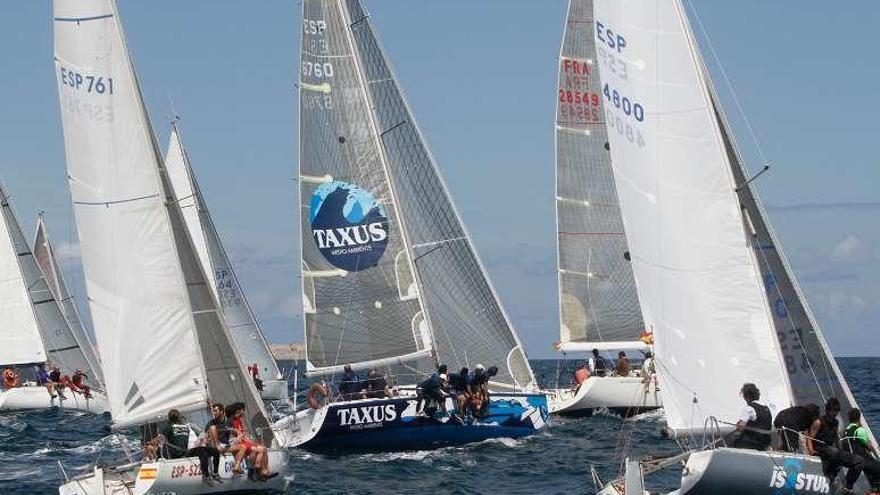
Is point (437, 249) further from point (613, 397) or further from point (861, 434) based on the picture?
point (861, 434)

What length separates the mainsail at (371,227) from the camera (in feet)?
103

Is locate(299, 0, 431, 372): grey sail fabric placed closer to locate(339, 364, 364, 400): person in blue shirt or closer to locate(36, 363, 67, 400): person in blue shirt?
locate(339, 364, 364, 400): person in blue shirt

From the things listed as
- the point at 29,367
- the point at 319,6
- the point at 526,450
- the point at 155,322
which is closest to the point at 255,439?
the point at 155,322

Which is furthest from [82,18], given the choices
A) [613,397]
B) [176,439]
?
[613,397]

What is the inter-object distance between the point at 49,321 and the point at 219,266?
695 centimetres

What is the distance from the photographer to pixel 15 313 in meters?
48.2

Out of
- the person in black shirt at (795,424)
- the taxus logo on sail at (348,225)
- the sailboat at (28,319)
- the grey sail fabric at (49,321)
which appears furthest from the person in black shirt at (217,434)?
the grey sail fabric at (49,321)

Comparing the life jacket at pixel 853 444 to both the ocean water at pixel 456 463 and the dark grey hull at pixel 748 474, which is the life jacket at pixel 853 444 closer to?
the dark grey hull at pixel 748 474

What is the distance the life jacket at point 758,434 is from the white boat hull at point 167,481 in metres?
6.73

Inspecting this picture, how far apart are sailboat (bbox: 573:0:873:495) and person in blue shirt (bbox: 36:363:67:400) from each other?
27227 mm

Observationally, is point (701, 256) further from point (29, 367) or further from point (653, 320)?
point (29, 367)

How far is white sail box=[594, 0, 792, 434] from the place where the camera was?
20156 mm

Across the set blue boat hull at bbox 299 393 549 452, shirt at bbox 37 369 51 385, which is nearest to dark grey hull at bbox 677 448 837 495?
blue boat hull at bbox 299 393 549 452

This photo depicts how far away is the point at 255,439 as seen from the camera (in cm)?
2409
